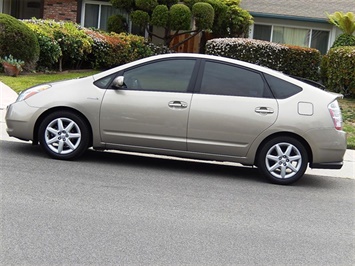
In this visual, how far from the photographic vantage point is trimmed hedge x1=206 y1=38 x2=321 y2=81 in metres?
18.6

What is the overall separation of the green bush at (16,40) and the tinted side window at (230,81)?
936cm

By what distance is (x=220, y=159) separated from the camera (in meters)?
8.07

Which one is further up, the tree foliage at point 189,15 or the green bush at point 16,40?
the tree foliage at point 189,15

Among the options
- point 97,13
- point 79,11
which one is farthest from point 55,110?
point 97,13

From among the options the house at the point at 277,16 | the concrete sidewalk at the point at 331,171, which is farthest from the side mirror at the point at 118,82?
the house at the point at 277,16

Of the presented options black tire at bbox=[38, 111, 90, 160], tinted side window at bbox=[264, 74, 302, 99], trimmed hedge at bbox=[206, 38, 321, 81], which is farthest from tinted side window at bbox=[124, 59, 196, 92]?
trimmed hedge at bbox=[206, 38, 321, 81]

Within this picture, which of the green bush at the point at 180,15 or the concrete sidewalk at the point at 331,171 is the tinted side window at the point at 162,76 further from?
the green bush at the point at 180,15

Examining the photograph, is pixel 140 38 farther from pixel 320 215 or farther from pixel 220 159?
pixel 320 215

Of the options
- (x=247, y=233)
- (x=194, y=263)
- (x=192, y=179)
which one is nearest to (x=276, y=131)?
(x=192, y=179)

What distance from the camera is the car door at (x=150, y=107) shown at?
794 centimetres

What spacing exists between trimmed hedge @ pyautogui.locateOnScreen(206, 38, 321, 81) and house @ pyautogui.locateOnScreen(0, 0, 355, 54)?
4.88m

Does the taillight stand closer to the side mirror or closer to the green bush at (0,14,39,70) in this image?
the side mirror

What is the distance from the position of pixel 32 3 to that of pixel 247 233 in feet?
73.4

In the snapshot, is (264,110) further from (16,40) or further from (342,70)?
(16,40)
